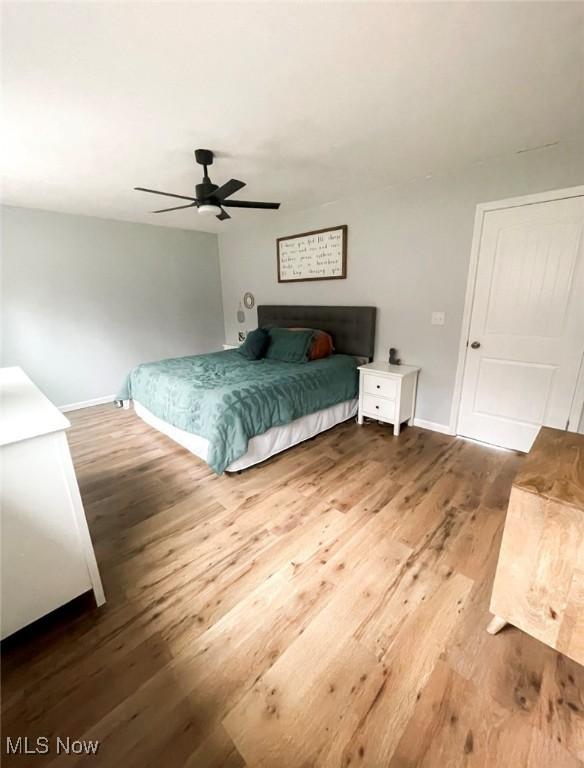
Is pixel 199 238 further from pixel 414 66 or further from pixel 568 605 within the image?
pixel 568 605

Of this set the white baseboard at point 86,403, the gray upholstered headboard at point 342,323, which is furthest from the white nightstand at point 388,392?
the white baseboard at point 86,403

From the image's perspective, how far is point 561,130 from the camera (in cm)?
191

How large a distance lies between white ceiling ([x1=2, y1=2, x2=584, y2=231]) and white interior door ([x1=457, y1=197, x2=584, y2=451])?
54 cm

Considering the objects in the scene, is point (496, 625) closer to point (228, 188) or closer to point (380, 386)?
point (380, 386)

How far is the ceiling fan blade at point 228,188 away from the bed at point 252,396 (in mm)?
1394

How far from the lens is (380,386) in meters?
3.01

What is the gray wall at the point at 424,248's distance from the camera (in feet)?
7.53

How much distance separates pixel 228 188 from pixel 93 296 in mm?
2714

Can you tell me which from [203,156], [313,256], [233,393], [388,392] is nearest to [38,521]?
[233,393]

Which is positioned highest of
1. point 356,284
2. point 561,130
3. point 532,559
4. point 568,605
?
point 561,130

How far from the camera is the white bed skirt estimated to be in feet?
7.97


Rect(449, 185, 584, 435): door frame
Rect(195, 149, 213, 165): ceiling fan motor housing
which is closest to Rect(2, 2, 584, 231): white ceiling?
Rect(195, 149, 213, 165): ceiling fan motor housing

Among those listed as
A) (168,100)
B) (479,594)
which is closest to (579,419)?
(479,594)

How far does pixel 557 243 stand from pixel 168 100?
2.67 meters
